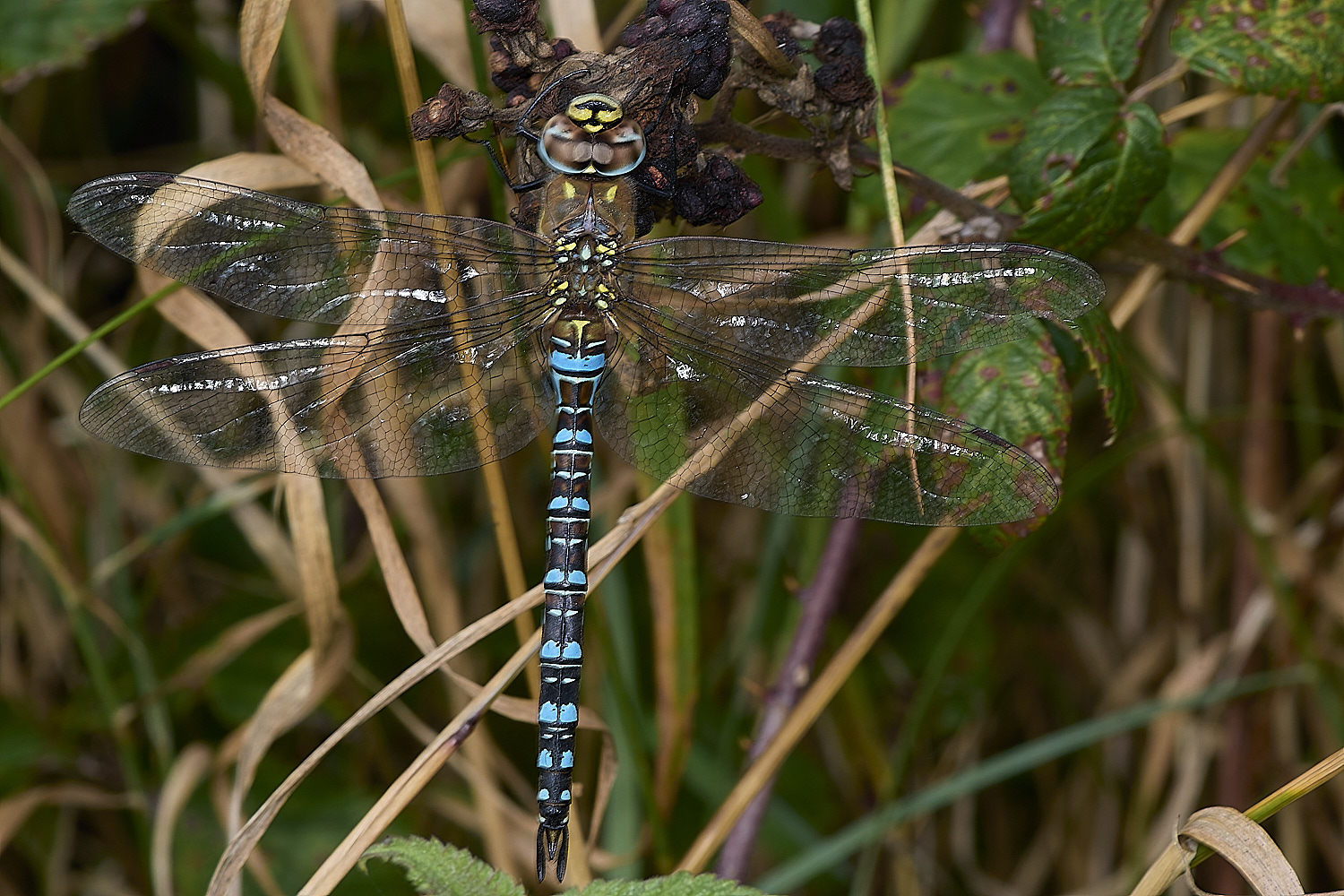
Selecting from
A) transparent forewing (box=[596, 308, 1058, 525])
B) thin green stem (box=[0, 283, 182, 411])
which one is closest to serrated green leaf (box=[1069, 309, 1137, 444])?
transparent forewing (box=[596, 308, 1058, 525])

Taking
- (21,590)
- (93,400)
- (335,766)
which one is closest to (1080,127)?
(93,400)

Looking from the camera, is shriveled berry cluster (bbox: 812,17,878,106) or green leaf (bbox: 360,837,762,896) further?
shriveled berry cluster (bbox: 812,17,878,106)

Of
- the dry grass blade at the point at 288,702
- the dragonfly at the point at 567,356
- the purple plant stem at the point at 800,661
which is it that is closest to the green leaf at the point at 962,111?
the dragonfly at the point at 567,356

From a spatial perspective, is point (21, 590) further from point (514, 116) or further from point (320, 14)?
point (514, 116)

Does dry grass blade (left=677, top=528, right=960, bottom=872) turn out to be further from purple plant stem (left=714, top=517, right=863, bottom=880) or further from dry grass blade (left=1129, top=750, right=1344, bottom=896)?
dry grass blade (left=1129, top=750, right=1344, bottom=896)

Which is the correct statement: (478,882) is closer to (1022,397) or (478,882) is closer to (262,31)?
(1022,397)

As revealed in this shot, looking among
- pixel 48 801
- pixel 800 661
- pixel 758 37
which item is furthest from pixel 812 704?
pixel 48 801
